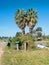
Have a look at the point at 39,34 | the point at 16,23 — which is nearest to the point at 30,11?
the point at 16,23

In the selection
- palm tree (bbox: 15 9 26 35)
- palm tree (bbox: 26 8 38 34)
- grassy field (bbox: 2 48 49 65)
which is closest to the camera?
grassy field (bbox: 2 48 49 65)

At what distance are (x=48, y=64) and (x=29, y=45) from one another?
1351 cm

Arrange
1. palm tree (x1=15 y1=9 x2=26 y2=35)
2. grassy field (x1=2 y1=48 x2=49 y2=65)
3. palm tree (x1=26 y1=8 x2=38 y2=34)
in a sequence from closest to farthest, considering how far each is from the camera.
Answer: grassy field (x1=2 y1=48 x2=49 y2=65)
palm tree (x1=26 y1=8 x2=38 y2=34)
palm tree (x1=15 y1=9 x2=26 y2=35)

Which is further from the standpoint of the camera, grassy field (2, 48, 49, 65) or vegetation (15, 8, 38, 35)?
vegetation (15, 8, 38, 35)

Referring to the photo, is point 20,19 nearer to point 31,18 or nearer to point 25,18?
point 25,18

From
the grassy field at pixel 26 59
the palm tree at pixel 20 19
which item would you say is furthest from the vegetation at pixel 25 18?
the grassy field at pixel 26 59

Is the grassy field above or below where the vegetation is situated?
below

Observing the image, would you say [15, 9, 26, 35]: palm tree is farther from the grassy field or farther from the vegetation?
the grassy field

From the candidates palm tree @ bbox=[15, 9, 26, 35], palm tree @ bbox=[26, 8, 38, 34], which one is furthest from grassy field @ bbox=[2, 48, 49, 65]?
palm tree @ bbox=[15, 9, 26, 35]

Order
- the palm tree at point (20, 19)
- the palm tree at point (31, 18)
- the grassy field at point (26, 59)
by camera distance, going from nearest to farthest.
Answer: the grassy field at point (26, 59) → the palm tree at point (31, 18) → the palm tree at point (20, 19)

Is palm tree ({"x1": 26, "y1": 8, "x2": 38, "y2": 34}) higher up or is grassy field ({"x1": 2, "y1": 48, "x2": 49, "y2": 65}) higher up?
palm tree ({"x1": 26, "y1": 8, "x2": 38, "y2": 34})

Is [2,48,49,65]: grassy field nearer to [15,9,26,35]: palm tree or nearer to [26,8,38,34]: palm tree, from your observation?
[26,8,38,34]: palm tree

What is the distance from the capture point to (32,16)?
52.2 metres

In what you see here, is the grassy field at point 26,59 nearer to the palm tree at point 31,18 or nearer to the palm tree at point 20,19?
the palm tree at point 31,18
